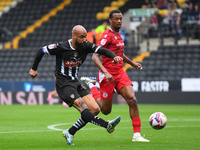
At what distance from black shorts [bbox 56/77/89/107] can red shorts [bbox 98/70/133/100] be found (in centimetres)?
85

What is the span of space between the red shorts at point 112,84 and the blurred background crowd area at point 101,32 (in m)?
13.1

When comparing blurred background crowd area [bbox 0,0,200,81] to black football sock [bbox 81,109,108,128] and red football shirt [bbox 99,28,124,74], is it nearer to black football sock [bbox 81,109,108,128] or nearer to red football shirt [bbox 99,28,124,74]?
red football shirt [bbox 99,28,124,74]

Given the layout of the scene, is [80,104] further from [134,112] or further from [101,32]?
[101,32]

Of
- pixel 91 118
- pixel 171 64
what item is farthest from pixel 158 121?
pixel 171 64

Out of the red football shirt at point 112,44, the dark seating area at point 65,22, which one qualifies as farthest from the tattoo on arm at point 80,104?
the dark seating area at point 65,22

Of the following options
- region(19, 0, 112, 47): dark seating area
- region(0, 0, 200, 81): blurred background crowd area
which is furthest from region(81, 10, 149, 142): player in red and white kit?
region(19, 0, 112, 47): dark seating area

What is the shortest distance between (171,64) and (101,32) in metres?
4.00

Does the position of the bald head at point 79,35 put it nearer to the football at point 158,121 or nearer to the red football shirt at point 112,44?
the red football shirt at point 112,44

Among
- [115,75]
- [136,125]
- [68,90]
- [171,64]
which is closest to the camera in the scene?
[68,90]

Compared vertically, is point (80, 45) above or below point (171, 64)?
above

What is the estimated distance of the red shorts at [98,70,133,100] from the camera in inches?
311

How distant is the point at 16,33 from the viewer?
28719 mm

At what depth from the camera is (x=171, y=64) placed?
2188 centimetres

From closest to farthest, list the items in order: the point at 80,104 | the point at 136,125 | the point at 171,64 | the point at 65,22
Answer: the point at 80,104
the point at 136,125
the point at 171,64
the point at 65,22
